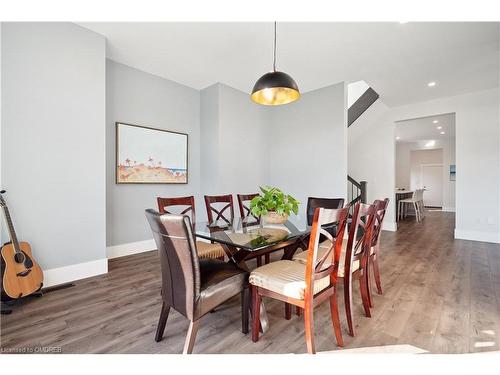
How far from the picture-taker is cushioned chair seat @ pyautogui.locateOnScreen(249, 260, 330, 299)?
4.48 feet

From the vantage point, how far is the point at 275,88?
2.04 meters

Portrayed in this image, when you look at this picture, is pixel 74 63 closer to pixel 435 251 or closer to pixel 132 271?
pixel 132 271

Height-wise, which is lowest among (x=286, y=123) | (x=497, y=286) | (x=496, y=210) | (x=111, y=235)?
(x=497, y=286)

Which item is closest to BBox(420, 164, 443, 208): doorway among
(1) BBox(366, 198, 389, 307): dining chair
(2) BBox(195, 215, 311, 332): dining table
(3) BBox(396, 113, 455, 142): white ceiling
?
(3) BBox(396, 113, 455, 142): white ceiling

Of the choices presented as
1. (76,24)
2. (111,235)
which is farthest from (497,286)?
(76,24)

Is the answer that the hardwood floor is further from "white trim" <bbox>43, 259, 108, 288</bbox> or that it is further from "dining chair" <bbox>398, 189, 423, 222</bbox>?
"dining chair" <bbox>398, 189, 423, 222</bbox>

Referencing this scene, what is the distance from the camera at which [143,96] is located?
11.6 feet

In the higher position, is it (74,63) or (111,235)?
(74,63)

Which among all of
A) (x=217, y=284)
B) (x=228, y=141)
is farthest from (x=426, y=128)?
(x=217, y=284)

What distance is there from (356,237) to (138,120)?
337 centimetres

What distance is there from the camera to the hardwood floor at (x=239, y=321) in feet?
4.91

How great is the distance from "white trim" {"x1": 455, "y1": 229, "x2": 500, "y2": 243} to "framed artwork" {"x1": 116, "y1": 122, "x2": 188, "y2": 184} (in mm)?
5475
